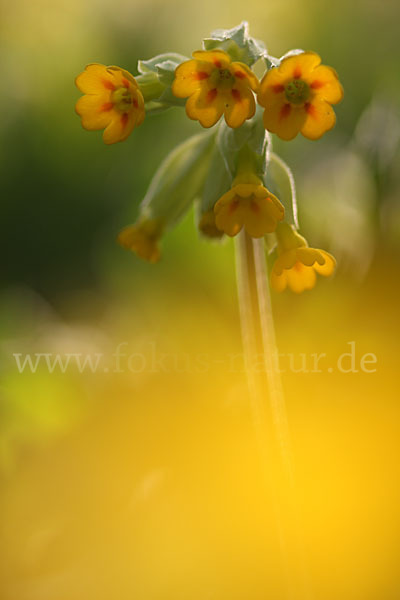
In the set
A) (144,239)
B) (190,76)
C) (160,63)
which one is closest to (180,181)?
(144,239)

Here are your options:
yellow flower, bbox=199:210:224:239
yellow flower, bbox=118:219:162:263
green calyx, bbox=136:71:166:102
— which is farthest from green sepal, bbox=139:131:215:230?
green calyx, bbox=136:71:166:102

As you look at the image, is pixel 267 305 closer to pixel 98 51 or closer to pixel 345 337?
pixel 345 337

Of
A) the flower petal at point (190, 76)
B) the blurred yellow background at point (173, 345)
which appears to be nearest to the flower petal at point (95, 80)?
the flower petal at point (190, 76)

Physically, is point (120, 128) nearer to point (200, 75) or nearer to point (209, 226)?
point (200, 75)

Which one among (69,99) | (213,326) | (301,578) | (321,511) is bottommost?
(301,578)

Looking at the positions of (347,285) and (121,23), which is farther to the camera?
(121,23)

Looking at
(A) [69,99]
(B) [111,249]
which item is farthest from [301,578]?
(A) [69,99]

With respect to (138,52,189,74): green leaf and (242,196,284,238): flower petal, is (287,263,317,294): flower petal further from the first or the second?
(138,52,189,74): green leaf
